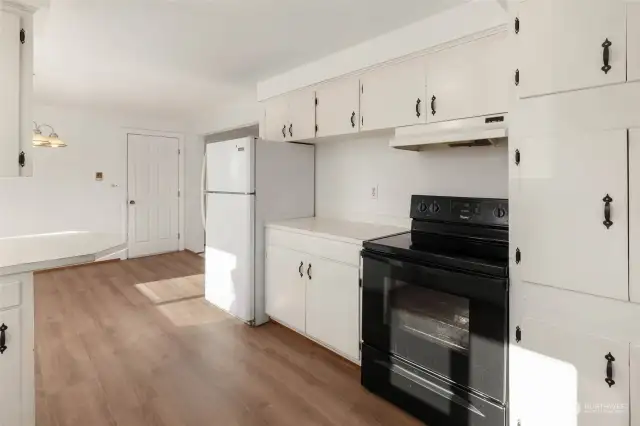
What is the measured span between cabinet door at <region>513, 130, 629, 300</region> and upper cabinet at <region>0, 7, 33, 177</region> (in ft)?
7.86

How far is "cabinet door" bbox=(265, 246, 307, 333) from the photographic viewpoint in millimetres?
2812

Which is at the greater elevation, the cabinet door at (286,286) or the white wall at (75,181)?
the white wall at (75,181)

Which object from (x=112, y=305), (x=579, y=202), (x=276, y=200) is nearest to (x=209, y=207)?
(x=276, y=200)

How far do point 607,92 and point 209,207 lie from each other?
10.4 ft

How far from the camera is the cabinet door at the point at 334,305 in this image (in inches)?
93.8

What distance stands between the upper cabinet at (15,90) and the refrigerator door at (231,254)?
1551 millimetres

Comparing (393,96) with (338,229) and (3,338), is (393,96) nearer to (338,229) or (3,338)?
(338,229)

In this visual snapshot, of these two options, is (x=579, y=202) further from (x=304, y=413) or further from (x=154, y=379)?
(x=154, y=379)

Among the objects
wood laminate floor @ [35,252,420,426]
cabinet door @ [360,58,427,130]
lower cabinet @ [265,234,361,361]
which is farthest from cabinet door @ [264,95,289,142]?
wood laminate floor @ [35,252,420,426]

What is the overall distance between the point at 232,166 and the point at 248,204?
0.43 m

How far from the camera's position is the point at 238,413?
197 cm

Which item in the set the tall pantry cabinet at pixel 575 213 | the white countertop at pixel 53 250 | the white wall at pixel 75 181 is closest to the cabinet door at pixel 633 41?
the tall pantry cabinet at pixel 575 213

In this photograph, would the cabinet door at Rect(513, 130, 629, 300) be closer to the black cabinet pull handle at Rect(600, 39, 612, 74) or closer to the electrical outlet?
the black cabinet pull handle at Rect(600, 39, 612, 74)

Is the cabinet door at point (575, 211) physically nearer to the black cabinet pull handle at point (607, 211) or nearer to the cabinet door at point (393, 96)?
the black cabinet pull handle at point (607, 211)
